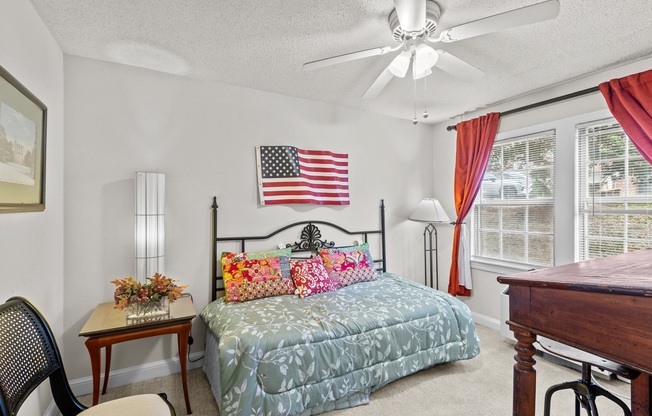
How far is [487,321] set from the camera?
3561 mm

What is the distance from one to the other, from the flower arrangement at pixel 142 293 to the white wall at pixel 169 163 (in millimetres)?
661

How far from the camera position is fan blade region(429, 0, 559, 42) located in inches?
53.7

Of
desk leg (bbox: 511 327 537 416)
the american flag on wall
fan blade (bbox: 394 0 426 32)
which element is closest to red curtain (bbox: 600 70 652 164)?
fan blade (bbox: 394 0 426 32)

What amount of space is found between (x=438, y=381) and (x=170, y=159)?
2.96 m

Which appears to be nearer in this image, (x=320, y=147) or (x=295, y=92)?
(x=295, y=92)

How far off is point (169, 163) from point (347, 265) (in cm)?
196

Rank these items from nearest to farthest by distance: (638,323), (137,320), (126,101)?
1. (638,323)
2. (137,320)
3. (126,101)

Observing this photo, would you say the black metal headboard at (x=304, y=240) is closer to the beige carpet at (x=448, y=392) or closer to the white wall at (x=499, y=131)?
the beige carpet at (x=448, y=392)

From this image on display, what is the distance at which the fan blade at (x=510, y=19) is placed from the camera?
1364mm

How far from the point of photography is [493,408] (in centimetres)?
211

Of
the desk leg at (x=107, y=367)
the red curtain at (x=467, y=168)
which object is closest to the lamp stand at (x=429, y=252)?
the red curtain at (x=467, y=168)

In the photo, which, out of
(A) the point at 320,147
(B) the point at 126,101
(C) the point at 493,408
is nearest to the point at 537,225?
(C) the point at 493,408

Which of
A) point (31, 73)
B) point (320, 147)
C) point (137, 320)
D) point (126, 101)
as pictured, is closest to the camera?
point (31, 73)

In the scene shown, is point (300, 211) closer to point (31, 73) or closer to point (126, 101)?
point (126, 101)
